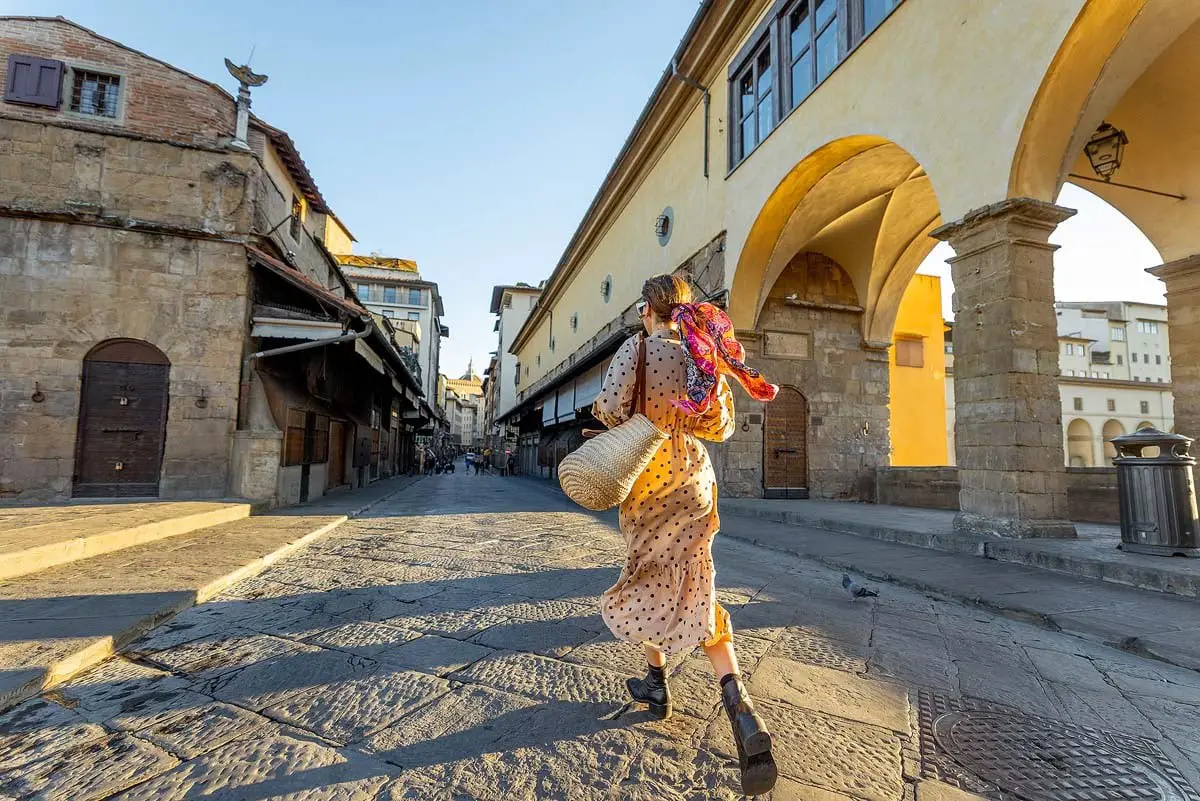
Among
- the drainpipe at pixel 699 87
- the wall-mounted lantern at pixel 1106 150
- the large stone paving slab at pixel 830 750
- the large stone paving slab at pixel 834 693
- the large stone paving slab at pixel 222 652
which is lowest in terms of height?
the large stone paving slab at pixel 222 652

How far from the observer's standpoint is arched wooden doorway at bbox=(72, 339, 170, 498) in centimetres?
795

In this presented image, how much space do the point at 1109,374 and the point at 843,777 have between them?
64728 millimetres

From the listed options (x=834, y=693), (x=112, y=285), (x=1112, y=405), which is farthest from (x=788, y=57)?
(x=1112, y=405)

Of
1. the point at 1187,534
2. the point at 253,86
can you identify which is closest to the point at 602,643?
the point at 1187,534

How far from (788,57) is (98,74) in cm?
1238

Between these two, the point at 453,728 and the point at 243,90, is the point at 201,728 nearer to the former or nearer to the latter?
the point at 453,728

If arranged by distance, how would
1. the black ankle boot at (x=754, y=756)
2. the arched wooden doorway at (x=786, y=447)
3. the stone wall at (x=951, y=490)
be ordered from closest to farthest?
1. the black ankle boot at (x=754, y=756)
2. the stone wall at (x=951, y=490)
3. the arched wooden doorway at (x=786, y=447)

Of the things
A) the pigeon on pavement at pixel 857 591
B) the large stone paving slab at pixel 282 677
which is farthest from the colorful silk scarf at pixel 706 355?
the pigeon on pavement at pixel 857 591

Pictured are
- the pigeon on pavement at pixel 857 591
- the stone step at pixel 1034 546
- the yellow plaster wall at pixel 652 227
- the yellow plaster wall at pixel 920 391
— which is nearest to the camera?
the pigeon on pavement at pixel 857 591

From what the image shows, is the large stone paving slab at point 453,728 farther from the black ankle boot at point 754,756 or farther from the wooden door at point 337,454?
the wooden door at point 337,454

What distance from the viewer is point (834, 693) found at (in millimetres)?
2289

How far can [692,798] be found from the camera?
157cm

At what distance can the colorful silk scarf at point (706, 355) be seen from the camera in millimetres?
2000

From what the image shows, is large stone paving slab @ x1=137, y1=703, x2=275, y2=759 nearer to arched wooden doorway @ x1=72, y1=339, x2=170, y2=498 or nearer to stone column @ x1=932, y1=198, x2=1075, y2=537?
stone column @ x1=932, y1=198, x2=1075, y2=537
